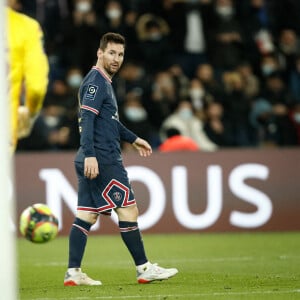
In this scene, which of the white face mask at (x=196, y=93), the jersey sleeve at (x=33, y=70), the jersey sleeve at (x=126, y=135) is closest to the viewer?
the jersey sleeve at (x=126, y=135)

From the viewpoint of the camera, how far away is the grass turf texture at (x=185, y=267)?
23.9 ft

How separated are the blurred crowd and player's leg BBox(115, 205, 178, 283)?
792 centimetres

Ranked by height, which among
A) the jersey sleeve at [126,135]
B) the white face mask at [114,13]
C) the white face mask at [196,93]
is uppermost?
the white face mask at [114,13]

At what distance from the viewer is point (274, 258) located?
10367 millimetres

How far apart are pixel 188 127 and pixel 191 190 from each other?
94.6 inches

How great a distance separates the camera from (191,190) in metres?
14.1

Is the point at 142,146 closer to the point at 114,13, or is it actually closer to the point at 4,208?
the point at 4,208

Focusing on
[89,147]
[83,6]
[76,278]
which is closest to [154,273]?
[76,278]

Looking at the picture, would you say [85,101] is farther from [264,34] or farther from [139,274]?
[264,34]

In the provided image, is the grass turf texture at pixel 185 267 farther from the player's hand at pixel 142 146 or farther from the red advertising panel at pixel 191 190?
the player's hand at pixel 142 146

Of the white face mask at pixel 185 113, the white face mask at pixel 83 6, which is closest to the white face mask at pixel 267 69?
the white face mask at pixel 185 113

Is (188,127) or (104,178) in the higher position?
(188,127)

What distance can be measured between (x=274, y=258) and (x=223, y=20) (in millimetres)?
8884

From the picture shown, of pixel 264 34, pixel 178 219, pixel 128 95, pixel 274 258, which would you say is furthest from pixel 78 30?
pixel 274 258
